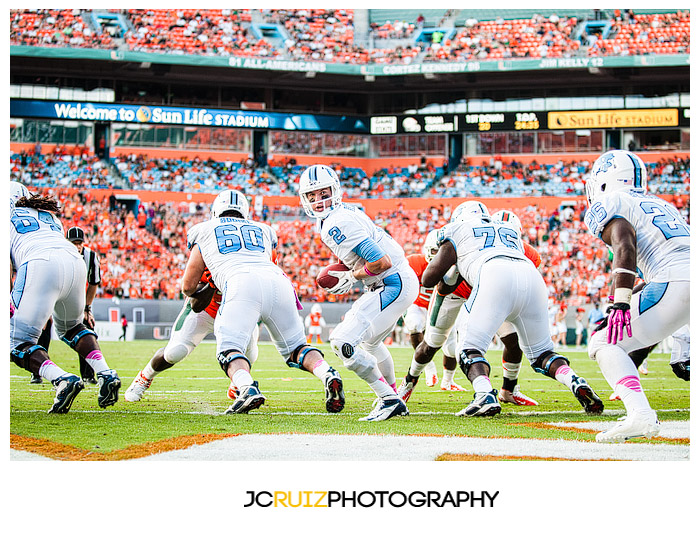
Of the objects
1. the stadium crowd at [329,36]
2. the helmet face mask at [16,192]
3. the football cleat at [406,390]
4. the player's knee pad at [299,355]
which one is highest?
the stadium crowd at [329,36]

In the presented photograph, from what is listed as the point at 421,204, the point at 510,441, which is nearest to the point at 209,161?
the point at 421,204

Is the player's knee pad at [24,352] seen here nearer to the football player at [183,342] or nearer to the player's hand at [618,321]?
the football player at [183,342]

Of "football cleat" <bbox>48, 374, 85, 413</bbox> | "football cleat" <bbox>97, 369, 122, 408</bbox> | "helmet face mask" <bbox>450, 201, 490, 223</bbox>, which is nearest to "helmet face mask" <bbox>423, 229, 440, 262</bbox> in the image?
"helmet face mask" <bbox>450, 201, 490, 223</bbox>

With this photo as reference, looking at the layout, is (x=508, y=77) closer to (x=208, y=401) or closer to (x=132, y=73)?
(x=132, y=73)

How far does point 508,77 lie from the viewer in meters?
27.8

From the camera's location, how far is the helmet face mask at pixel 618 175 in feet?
16.4

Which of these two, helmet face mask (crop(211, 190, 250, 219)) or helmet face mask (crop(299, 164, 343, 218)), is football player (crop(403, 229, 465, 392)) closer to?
helmet face mask (crop(299, 164, 343, 218))

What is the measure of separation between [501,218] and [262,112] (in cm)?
2188

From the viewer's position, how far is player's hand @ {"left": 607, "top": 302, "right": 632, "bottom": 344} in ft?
14.7

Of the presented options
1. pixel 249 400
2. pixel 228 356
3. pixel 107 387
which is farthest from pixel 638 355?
pixel 107 387

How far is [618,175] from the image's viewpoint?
5.00 metres

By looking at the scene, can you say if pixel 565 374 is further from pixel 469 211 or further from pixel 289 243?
pixel 289 243

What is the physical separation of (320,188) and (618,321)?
239 cm

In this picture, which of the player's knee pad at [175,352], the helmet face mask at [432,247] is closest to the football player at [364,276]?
the helmet face mask at [432,247]
